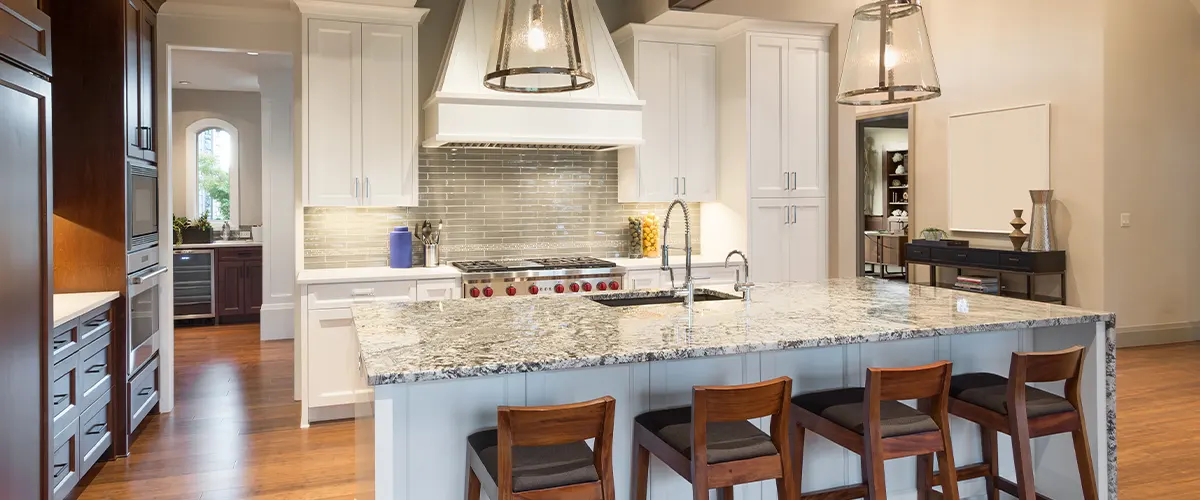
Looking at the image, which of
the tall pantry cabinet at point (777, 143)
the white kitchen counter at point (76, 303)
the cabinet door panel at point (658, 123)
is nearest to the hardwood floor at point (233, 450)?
the white kitchen counter at point (76, 303)

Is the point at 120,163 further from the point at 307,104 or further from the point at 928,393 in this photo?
the point at 928,393

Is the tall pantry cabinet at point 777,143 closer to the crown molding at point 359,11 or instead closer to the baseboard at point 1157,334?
the crown molding at point 359,11

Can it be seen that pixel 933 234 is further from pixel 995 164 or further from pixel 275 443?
pixel 275 443

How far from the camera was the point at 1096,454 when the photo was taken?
9.69 feet

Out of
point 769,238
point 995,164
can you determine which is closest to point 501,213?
point 769,238

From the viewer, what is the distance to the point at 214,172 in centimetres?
955

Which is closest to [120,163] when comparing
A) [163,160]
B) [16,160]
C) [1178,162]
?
[163,160]

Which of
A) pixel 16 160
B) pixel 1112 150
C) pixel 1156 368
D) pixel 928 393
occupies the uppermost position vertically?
pixel 1112 150

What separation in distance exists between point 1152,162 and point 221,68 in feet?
28.6

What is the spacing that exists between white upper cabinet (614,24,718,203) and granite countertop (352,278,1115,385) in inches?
86.7

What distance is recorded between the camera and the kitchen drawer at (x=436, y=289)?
4.82 metres

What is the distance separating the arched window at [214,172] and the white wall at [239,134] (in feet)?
0.19

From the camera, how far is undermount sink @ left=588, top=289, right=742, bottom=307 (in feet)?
11.5

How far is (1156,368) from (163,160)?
7106 mm
